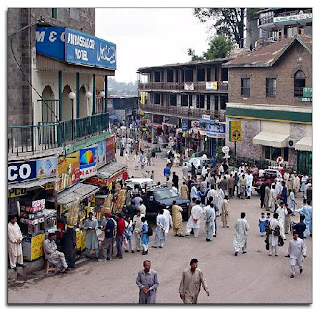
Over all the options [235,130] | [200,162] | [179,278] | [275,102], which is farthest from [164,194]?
[235,130]

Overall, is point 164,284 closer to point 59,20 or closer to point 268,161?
point 59,20

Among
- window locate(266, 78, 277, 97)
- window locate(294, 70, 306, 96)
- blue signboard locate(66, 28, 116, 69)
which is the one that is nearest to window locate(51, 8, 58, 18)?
blue signboard locate(66, 28, 116, 69)

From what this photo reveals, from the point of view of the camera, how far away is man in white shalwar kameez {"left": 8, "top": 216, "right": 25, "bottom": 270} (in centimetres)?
1542

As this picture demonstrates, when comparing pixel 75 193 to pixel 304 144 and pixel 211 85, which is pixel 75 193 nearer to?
pixel 304 144

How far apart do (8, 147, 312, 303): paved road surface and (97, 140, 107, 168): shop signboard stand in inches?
187

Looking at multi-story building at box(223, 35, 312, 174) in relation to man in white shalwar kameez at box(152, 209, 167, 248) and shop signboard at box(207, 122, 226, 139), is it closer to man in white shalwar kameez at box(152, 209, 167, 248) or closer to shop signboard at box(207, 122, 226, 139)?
shop signboard at box(207, 122, 226, 139)

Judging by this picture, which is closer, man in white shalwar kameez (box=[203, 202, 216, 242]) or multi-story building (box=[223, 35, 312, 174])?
man in white shalwar kameez (box=[203, 202, 216, 242])

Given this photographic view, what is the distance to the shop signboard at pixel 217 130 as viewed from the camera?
4269 centimetres

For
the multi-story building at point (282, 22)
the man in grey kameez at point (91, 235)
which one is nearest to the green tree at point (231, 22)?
the multi-story building at point (282, 22)

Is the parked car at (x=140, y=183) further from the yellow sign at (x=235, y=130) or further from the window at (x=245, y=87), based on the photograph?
the window at (x=245, y=87)

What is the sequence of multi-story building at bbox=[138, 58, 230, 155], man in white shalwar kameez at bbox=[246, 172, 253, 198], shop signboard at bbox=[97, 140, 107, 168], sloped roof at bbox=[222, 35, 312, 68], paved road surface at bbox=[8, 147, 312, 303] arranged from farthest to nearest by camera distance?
multi-story building at bbox=[138, 58, 230, 155], sloped roof at bbox=[222, 35, 312, 68], man in white shalwar kameez at bbox=[246, 172, 253, 198], shop signboard at bbox=[97, 140, 107, 168], paved road surface at bbox=[8, 147, 312, 303]

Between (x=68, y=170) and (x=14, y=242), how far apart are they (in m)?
3.56

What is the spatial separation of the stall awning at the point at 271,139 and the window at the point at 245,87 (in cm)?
324

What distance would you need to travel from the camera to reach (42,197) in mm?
17234
